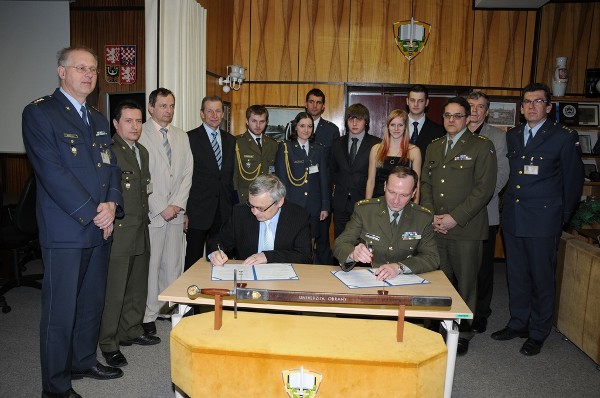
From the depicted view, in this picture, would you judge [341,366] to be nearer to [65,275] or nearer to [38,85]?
[65,275]

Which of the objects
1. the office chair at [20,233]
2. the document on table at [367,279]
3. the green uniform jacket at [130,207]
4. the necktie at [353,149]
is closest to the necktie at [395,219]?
the document on table at [367,279]

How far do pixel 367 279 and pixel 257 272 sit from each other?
1.91 ft

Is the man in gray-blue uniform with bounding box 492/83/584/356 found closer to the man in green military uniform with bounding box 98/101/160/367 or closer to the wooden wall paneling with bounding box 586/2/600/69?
the man in green military uniform with bounding box 98/101/160/367

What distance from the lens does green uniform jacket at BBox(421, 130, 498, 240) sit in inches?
139

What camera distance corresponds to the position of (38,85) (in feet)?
18.5

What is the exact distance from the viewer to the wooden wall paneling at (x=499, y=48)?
6.47 m

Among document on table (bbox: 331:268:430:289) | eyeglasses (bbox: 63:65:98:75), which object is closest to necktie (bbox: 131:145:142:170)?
eyeglasses (bbox: 63:65:98:75)

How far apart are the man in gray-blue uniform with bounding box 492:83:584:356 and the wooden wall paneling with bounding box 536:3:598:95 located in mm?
3319

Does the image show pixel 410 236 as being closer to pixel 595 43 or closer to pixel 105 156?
pixel 105 156

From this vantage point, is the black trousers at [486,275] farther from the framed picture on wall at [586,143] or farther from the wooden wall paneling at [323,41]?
the wooden wall paneling at [323,41]

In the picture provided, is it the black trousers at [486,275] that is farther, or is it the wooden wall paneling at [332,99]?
the wooden wall paneling at [332,99]

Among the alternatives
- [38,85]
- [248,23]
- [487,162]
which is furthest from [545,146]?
[38,85]

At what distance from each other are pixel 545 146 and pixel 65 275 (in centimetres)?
334

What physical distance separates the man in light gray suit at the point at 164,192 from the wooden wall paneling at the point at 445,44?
3.99m
